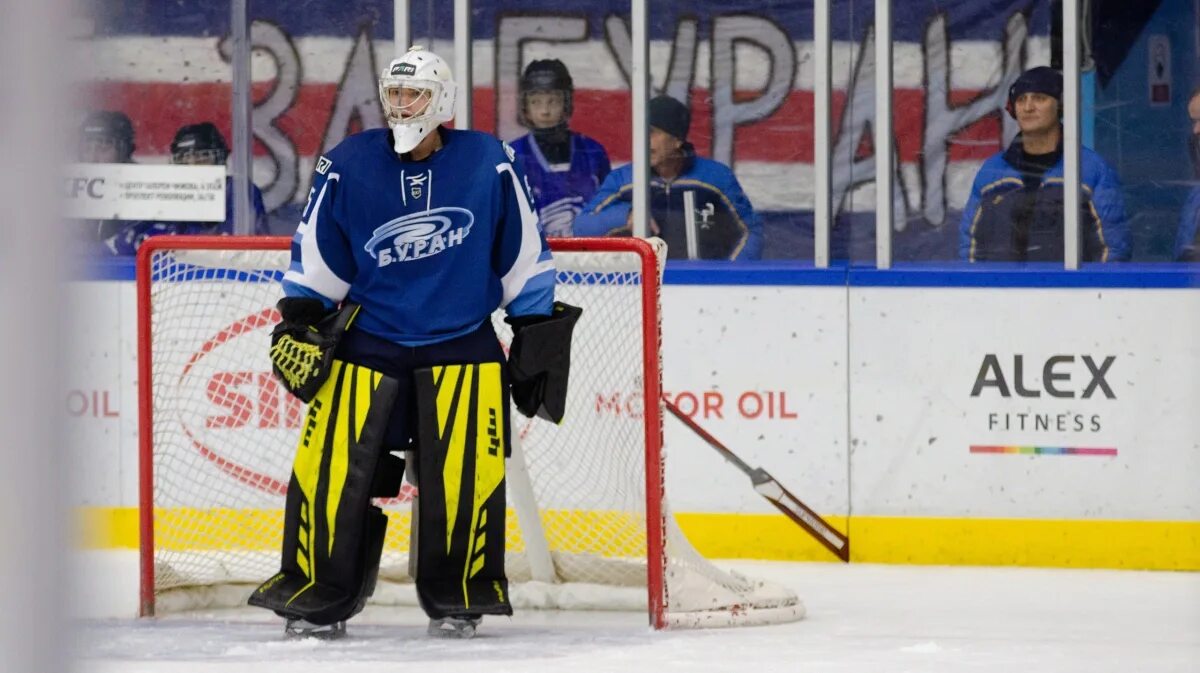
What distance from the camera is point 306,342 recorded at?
145 inches

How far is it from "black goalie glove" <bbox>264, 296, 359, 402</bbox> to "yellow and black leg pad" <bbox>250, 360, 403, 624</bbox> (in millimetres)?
57

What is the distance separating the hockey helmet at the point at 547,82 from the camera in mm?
5391

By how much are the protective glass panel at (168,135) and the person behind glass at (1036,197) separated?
2.05m

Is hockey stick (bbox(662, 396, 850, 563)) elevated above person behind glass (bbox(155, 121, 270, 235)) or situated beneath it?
situated beneath

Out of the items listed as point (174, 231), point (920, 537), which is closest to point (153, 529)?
point (174, 231)

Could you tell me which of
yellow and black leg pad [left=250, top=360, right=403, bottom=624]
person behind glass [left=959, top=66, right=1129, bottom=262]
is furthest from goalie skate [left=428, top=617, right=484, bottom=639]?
person behind glass [left=959, top=66, right=1129, bottom=262]

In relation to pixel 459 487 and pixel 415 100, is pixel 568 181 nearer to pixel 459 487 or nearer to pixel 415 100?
pixel 415 100

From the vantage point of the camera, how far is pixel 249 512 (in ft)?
15.0

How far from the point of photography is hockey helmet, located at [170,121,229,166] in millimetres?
5500

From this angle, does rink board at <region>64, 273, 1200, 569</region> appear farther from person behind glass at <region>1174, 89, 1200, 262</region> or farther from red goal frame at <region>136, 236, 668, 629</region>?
red goal frame at <region>136, 236, 668, 629</region>

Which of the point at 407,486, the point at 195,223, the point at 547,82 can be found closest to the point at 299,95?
the point at 195,223

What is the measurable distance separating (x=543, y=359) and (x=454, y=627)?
53 centimetres

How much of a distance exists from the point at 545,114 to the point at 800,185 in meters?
0.73

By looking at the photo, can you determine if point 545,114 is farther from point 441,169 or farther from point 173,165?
point 441,169
